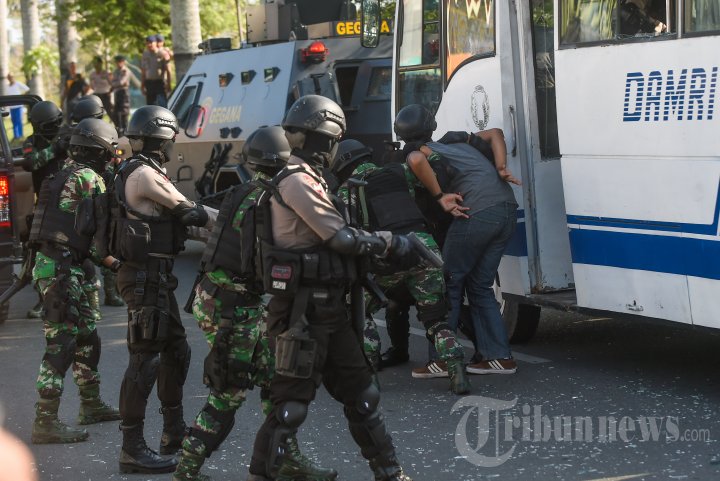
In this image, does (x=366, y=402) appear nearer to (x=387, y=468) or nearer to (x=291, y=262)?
(x=387, y=468)

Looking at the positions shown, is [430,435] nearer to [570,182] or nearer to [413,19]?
[570,182]

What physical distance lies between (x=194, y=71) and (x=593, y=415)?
8.85m

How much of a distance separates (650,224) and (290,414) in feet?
8.90

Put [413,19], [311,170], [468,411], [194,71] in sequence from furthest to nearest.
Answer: [194,71]
[413,19]
[468,411]
[311,170]

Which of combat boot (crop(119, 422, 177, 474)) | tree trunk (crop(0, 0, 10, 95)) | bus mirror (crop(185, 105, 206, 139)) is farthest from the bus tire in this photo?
tree trunk (crop(0, 0, 10, 95))

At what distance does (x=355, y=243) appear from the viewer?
5.05m

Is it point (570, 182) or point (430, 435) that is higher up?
point (570, 182)

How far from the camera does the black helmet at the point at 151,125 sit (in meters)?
6.13

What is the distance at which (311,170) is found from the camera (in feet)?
17.1

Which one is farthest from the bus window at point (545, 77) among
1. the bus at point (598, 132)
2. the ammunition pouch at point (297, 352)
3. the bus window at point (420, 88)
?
the ammunition pouch at point (297, 352)

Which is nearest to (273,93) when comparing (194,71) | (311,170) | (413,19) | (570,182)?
(194,71)

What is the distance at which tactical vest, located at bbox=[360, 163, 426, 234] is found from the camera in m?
7.33

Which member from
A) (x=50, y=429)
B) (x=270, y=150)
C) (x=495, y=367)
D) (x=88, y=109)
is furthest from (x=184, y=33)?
(x=270, y=150)

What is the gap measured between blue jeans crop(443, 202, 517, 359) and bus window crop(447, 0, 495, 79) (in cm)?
118
